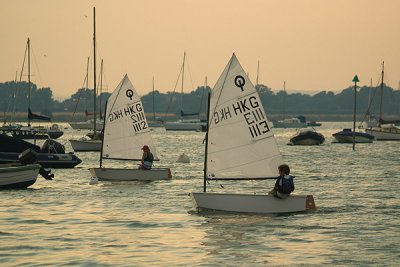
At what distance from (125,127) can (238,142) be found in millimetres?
18467

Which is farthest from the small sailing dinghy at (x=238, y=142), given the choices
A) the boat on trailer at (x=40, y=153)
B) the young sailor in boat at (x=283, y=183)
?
the boat on trailer at (x=40, y=153)

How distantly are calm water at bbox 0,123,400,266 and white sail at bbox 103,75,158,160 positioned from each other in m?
2.86

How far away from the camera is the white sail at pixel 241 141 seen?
37.8 meters

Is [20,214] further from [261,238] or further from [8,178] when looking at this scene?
[261,238]

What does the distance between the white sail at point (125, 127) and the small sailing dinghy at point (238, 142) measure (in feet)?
57.6

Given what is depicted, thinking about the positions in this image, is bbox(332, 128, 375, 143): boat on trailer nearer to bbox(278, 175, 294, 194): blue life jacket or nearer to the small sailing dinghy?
the small sailing dinghy

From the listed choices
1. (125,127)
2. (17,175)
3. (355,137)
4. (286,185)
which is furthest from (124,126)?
(355,137)

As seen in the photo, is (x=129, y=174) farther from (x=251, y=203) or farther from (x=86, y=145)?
(x=86, y=145)

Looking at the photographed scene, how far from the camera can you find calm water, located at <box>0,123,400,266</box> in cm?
2908

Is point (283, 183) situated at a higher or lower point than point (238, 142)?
lower

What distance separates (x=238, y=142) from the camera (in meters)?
38.2

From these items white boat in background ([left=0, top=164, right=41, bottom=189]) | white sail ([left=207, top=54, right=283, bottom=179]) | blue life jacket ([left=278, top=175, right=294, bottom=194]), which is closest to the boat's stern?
blue life jacket ([left=278, top=175, right=294, bottom=194])

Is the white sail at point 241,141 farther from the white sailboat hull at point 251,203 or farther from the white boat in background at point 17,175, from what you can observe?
the white boat in background at point 17,175

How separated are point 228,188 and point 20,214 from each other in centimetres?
1743
